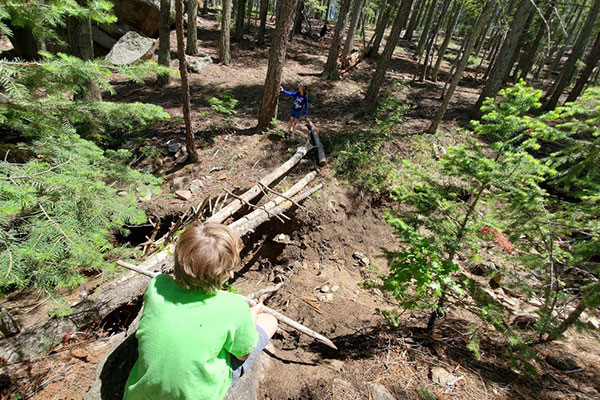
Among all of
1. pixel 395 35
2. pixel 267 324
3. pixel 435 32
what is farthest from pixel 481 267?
pixel 435 32

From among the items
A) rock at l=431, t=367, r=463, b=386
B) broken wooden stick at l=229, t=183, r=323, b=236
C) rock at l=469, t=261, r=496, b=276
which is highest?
rock at l=431, t=367, r=463, b=386

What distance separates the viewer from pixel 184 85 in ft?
21.1

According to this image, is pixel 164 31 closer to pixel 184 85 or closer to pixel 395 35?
pixel 184 85

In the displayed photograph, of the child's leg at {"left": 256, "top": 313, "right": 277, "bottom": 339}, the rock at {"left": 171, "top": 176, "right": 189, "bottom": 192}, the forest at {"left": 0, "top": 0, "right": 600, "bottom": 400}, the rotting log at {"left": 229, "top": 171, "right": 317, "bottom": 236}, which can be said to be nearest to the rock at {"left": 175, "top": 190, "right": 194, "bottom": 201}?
the forest at {"left": 0, "top": 0, "right": 600, "bottom": 400}

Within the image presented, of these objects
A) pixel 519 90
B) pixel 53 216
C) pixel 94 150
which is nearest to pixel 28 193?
pixel 53 216

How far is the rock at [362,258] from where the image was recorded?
6.53m

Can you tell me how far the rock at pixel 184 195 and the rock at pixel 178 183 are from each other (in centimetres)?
20

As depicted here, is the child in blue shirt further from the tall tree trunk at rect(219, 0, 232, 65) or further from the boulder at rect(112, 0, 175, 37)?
the boulder at rect(112, 0, 175, 37)

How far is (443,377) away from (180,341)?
3387mm

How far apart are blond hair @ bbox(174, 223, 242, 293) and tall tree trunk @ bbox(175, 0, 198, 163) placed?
5.50 meters

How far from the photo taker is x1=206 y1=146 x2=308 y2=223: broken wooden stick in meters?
5.86

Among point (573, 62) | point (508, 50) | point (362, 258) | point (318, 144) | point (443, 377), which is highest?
point (573, 62)

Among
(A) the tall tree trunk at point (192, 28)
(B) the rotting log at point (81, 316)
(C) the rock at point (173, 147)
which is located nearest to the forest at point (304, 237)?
(B) the rotting log at point (81, 316)

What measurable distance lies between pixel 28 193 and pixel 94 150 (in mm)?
1479
